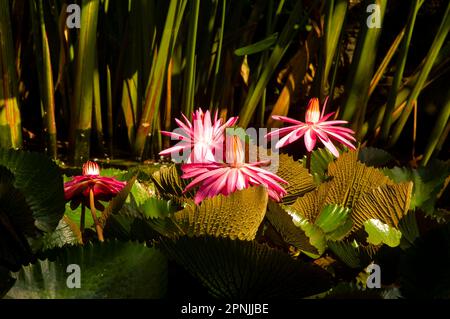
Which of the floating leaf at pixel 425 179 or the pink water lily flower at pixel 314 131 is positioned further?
the floating leaf at pixel 425 179

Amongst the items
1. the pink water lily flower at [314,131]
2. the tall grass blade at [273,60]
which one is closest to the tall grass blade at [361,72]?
the tall grass blade at [273,60]

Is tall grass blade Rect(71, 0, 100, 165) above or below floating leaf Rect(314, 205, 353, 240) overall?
above

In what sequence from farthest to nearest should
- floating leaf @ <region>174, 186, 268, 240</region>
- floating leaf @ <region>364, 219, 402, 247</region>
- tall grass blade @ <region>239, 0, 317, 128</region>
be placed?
tall grass blade @ <region>239, 0, 317, 128</region> → floating leaf @ <region>364, 219, 402, 247</region> → floating leaf @ <region>174, 186, 268, 240</region>

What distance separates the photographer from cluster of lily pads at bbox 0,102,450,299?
18.5 inches

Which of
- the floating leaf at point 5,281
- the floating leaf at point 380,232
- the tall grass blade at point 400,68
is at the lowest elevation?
the floating leaf at point 5,281

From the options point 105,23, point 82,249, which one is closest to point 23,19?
point 105,23

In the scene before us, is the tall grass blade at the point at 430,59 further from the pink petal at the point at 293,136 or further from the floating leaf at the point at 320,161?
the pink petal at the point at 293,136

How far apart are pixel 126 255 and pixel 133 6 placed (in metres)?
1.56

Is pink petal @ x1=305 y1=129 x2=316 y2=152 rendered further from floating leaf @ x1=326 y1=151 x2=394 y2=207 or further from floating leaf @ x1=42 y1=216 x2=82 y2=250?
floating leaf @ x1=42 y1=216 x2=82 y2=250

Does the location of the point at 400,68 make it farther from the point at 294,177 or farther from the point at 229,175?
the point at 229,175

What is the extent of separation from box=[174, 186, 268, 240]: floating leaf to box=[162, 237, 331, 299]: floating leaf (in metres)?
0.05

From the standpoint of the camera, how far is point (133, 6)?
1940 mm

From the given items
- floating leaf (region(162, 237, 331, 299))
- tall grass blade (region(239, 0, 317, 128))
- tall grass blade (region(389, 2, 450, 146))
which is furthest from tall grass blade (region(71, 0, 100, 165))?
floating leaf (region(162, 237, 331, 299))

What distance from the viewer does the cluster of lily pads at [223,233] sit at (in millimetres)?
470
